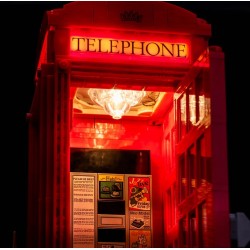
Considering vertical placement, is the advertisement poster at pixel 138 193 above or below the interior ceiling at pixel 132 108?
below

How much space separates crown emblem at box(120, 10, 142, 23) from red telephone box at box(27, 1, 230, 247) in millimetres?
12

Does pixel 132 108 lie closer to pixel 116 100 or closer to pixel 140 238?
pixel 116 100

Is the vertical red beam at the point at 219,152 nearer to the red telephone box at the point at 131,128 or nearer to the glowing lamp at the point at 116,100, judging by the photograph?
the red telephone box at the point at 131,128

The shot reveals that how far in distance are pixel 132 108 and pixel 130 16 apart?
5.52 feet

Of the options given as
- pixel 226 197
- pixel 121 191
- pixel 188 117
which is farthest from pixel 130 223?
pixel 226 197

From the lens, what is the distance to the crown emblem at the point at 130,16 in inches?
392

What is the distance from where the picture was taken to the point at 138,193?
1105 cm

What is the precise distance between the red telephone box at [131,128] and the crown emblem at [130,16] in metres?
0.01

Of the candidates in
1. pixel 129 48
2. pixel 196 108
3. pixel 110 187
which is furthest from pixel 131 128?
pixel 196 108

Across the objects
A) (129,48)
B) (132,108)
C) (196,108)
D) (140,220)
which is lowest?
(140,220)

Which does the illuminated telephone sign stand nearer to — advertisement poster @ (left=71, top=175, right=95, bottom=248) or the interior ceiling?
the interior ceiling

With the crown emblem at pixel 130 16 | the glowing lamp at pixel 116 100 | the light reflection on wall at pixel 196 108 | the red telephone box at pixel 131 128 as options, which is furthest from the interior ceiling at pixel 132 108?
the crown emblem at pixel 130 16

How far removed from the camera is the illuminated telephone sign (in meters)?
9.82

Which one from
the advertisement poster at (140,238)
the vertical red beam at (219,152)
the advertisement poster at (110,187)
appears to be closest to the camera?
the vertical red beam at (219,152)
